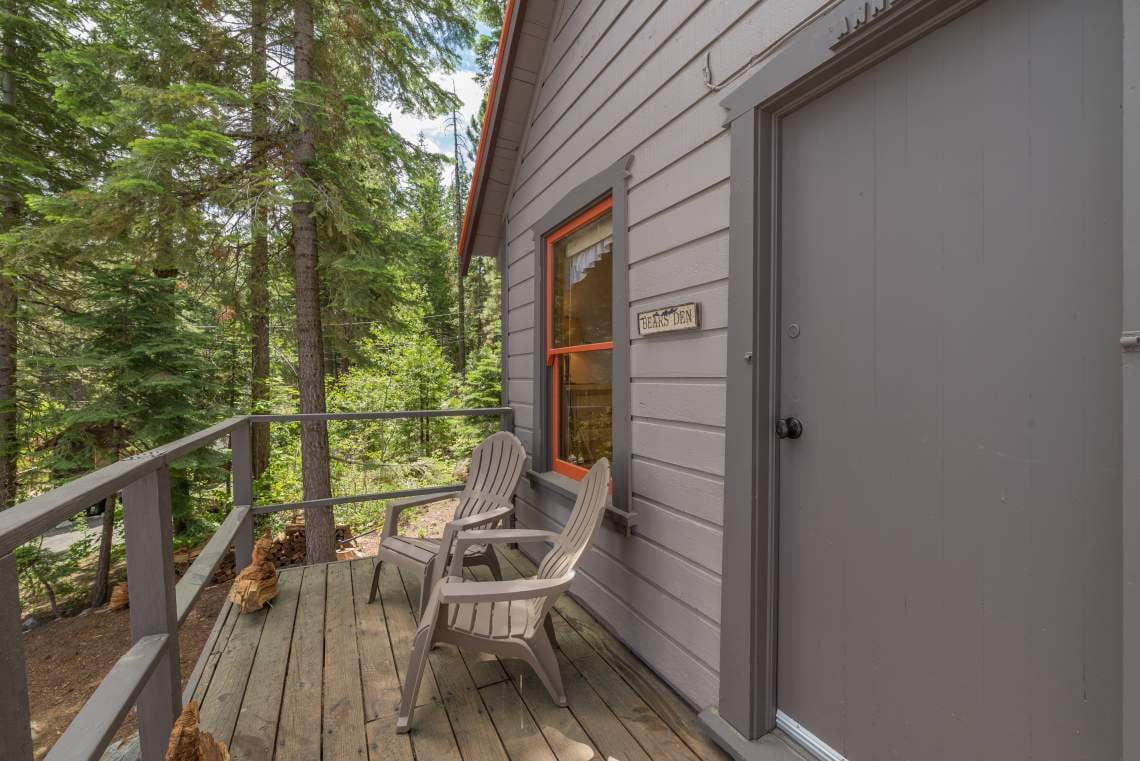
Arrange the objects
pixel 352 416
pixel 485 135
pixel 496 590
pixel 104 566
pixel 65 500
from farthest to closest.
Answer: pixel 104 566 < pixel 485 135 < pixel 352 416 < pixel 496 590 < pixel 65 500

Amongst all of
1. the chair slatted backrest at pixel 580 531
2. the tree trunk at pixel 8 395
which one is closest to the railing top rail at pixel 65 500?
the chair slatted backrest at pixel 580 531

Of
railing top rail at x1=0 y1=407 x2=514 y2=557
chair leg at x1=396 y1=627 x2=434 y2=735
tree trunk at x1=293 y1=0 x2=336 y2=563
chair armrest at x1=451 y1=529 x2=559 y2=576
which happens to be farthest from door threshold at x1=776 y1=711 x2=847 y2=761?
tree trunk at x1=293 y1=0 x2=336 y2=563

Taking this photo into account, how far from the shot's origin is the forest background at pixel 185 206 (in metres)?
4.50

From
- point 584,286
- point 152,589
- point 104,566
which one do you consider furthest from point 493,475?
point 104,566

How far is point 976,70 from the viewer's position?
3.69ft

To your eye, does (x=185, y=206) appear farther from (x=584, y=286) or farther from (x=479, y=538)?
(x=479, y=538)

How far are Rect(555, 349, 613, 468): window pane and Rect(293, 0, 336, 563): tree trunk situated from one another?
3.29 metres

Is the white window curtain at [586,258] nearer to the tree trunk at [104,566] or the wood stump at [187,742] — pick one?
the wood stump at [187,742]

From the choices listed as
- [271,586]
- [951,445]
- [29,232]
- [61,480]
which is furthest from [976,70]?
[61,480]

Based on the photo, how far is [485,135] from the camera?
11.7 ft

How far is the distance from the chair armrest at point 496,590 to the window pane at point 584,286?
1229 mm

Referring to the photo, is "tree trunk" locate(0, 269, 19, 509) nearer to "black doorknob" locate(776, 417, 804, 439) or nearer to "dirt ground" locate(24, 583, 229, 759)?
"dirt ground" locate(24, 583, 229, 759)

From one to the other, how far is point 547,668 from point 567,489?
972mm

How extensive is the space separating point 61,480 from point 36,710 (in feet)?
7.67
